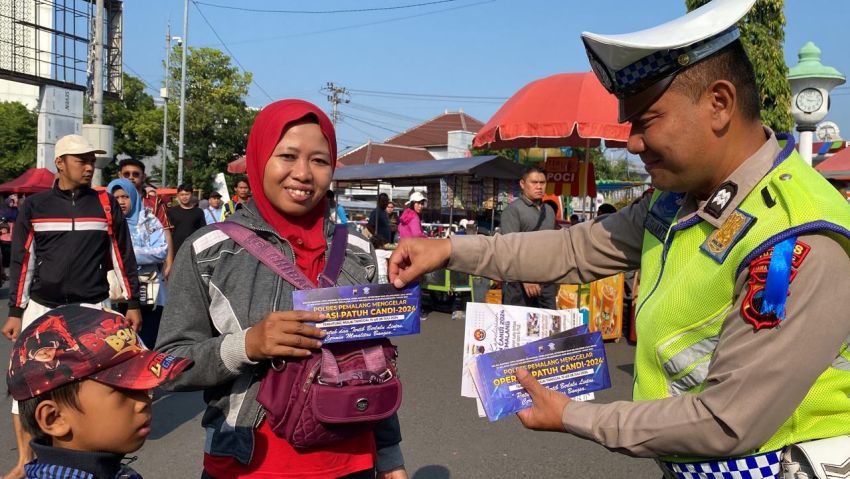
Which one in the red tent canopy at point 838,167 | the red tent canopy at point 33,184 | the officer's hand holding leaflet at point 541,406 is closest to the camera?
the officer's hand holding leaflet at point 541,406

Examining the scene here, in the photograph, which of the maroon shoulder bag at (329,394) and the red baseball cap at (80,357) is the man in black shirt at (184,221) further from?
the maroon shoulder bag at (329,394)

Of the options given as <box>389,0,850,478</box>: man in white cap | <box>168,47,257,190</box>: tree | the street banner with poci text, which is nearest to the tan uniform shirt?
<box>389,0,850,478</box>: man in white cap

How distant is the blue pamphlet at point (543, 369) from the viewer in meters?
1.73

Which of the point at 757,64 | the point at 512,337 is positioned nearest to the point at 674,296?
the point at 512,337

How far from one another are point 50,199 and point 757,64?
28.2 feet

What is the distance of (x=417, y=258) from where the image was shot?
2.10 meters

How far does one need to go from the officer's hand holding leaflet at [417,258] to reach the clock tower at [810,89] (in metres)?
8.23

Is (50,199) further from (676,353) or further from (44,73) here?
(44,73)

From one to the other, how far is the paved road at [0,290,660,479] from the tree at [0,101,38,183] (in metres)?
34.5

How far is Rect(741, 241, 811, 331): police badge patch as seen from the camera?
4.36 ft

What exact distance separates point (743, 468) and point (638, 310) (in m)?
0.43

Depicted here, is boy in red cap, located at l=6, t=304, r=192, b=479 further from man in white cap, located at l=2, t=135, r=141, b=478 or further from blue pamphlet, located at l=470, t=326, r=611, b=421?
man in white cap, located at l=2, t=135, r=141, b=478

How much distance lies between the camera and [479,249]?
2195mm

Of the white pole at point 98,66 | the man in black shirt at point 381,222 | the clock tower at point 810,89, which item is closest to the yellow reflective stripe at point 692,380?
the clock tower at point 810,89
